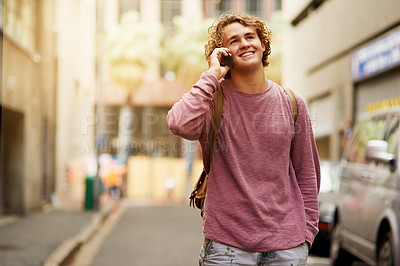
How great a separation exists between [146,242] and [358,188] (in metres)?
4.97

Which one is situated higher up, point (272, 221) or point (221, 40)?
point (221, 40)

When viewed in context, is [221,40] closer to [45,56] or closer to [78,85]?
[45,56]

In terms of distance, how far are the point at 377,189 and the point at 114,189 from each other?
62.9ft

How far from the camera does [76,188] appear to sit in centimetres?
2580

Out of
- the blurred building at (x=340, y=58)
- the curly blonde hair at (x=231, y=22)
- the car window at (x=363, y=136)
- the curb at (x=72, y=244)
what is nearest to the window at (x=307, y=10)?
the blurred building at (x=340, y=58)

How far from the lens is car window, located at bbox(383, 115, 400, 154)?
6.73 metres

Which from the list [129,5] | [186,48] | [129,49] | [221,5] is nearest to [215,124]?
[129,49]

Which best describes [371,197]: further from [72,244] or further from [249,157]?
[72,244]

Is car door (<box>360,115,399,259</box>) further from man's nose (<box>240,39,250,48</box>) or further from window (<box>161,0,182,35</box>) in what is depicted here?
window (<box>161,0,182,35</box>)

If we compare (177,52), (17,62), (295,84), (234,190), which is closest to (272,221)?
(234,190)

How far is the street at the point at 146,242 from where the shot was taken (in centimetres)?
936

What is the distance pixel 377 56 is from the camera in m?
16.7

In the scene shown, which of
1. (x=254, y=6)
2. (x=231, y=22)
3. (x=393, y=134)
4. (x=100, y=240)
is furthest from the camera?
(x=254, y=6)

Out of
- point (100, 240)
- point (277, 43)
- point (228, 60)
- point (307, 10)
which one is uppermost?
point (277, 43)
